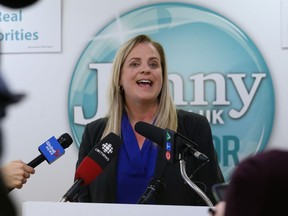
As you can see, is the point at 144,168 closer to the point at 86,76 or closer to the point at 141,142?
the point at 141,142

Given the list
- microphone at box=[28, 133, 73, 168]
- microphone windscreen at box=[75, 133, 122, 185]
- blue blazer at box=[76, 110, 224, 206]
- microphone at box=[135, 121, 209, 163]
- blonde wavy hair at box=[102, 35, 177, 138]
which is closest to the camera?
microphone at box=[135, 121, 209, 163]

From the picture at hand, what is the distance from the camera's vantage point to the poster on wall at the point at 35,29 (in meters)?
2.72

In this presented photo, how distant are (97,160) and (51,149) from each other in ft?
0.60

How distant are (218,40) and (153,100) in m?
0.85

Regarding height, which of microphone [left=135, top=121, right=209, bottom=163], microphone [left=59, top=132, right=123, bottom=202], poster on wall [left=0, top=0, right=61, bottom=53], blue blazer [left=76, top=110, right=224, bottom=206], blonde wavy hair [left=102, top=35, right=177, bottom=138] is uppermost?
poster on wall [left=0, top=0, right=61, bottom=53]

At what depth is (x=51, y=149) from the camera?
143 cm

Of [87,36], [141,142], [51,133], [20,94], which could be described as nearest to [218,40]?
[87,36]

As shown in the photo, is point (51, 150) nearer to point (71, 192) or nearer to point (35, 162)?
point (35, 162)

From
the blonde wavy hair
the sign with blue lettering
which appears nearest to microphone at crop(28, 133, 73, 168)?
the sign with blue lettering

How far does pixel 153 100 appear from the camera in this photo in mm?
1960

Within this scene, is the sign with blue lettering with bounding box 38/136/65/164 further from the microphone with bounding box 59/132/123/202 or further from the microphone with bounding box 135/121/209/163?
the microphone with bounding box 135/121/209/163

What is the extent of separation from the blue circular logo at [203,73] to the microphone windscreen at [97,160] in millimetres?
1254

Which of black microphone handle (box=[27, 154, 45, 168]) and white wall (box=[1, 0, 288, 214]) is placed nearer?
black microphone handle (box=[27, 154, 45, 168])

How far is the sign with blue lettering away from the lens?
141 cm
